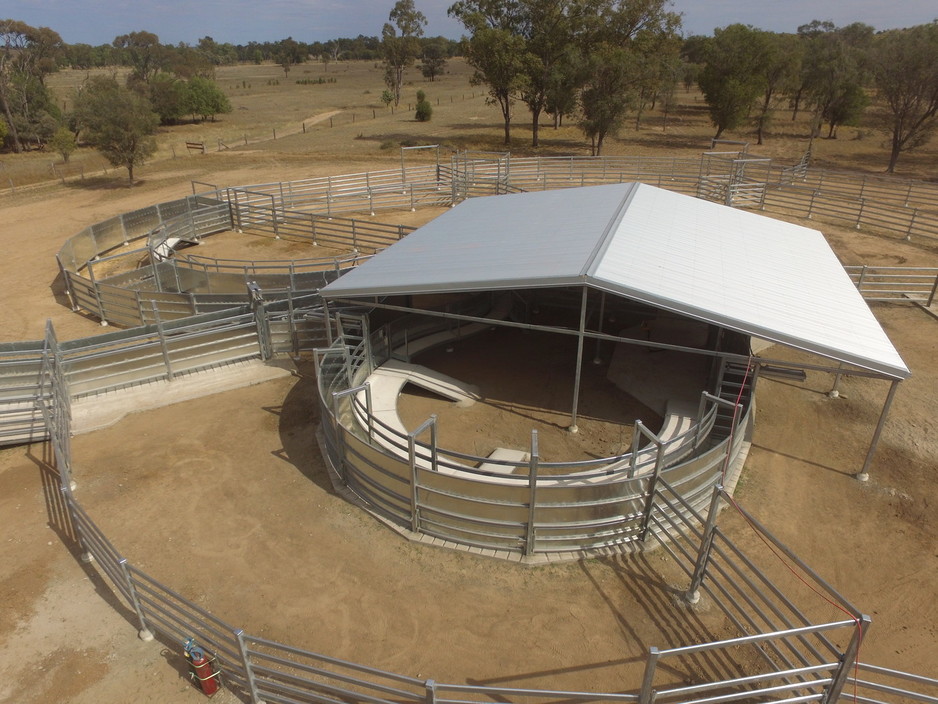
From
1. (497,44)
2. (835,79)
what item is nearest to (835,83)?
(835,79)

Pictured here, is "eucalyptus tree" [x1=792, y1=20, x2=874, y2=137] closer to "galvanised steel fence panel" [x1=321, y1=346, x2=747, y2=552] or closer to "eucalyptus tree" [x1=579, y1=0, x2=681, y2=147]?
"eucalyptus tree" [x1=579, y1=0, x2=681, y2=147]

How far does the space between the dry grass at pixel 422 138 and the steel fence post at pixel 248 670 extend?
32.7 m

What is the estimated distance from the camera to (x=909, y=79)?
31328 mm

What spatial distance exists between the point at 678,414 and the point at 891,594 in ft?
13.7

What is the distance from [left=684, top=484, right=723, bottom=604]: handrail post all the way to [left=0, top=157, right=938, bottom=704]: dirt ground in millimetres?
191

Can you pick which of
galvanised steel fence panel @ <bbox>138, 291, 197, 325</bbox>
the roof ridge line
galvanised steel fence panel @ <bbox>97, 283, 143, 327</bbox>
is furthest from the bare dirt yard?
galvanised steel fence panel @ <bbox>97, 283, 143, 327</bbox>

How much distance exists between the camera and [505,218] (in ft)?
49.1

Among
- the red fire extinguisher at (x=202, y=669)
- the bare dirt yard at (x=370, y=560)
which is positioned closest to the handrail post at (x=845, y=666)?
the bare dirt yard at (x=370, y=560)

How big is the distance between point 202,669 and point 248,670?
56cm

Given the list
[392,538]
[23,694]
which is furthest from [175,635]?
[392,538]

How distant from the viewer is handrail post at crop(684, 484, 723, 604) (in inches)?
275

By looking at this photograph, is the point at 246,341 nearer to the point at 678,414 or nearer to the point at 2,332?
the point at 2,332

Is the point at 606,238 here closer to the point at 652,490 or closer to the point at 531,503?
the point at 652,490

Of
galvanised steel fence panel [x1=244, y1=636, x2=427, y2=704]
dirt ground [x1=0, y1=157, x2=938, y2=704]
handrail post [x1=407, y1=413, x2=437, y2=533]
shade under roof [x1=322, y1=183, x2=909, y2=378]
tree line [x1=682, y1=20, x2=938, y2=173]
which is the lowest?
dirt ground [x1=0, y1=157, x2=938, y2=704]
